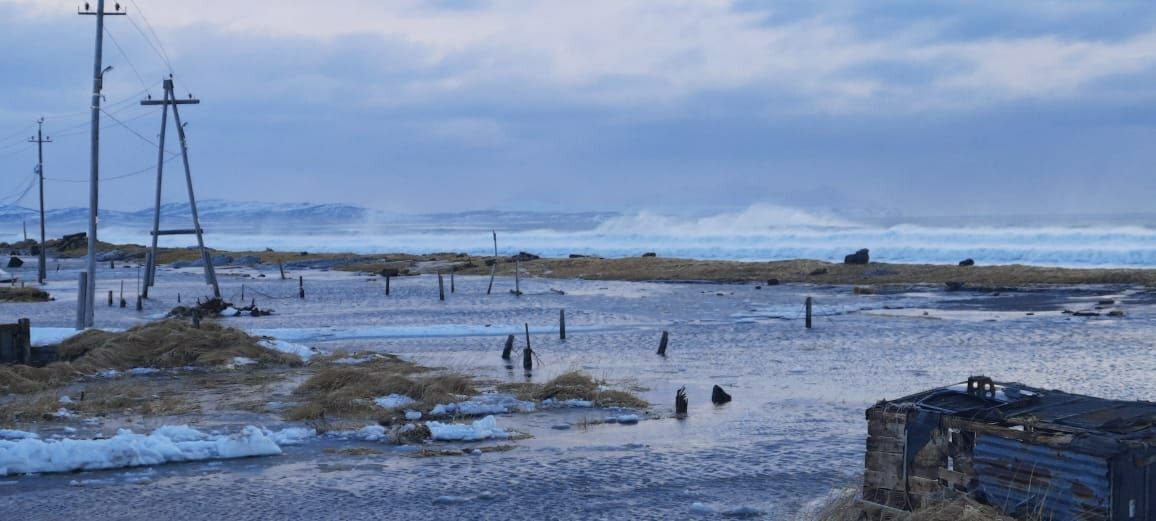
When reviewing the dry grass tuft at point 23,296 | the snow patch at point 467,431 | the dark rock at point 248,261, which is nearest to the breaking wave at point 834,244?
the dark rock at point 248,261

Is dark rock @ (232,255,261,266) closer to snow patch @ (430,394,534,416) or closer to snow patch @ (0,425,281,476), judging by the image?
snow patch @ (430,394,534,416)

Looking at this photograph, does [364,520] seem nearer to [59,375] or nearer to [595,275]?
[59,375]

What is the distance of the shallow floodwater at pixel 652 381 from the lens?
490 inches

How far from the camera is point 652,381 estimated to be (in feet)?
73.4

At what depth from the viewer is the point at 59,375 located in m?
22.0

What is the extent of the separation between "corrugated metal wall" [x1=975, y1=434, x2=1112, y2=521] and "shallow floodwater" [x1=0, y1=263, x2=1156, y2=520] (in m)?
3.40

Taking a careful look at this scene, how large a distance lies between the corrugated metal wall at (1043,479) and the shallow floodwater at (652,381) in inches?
134

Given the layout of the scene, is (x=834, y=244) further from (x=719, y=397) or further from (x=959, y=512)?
(x=959, y=512)

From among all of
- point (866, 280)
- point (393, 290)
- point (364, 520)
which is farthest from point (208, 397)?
point (866, 280)

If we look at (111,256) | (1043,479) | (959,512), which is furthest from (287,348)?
(111,256)

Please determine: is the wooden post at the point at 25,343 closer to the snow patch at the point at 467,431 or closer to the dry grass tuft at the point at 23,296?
the snow patch at the point at 467,431

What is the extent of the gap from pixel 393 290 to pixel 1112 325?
3538 cm

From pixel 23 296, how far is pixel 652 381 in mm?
38047

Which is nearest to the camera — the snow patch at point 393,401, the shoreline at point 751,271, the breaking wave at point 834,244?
the snow patch at point 393,401
